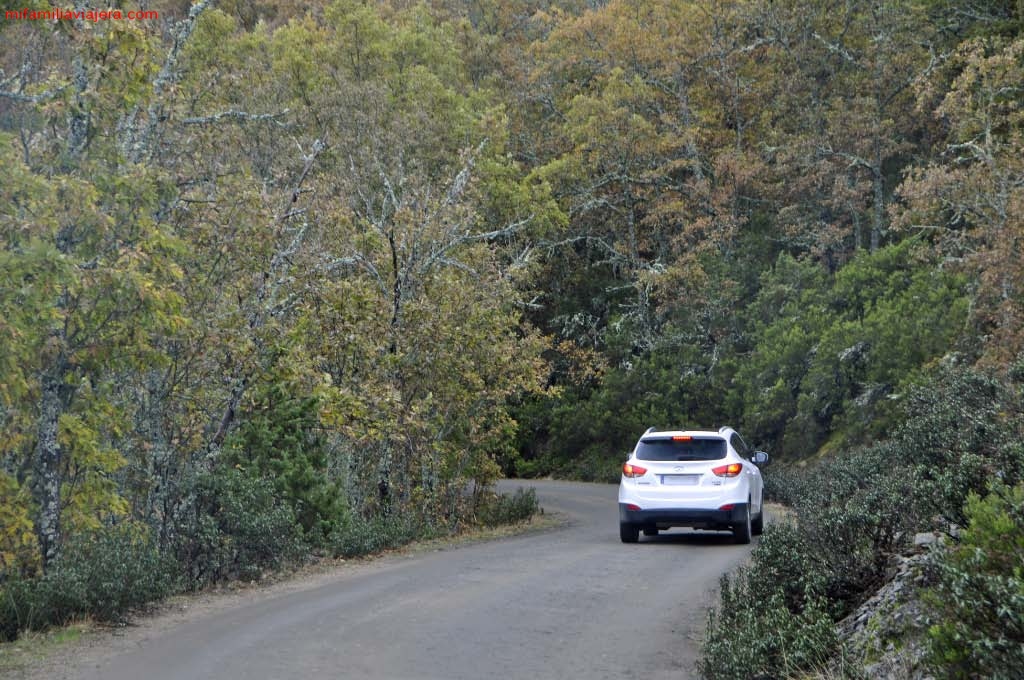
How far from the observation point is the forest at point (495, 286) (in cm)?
1075

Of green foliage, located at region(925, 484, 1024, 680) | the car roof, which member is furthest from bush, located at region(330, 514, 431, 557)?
green foliage, located at region(925, 484, 1024, 680)

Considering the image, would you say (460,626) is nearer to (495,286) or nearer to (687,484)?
(687,484)

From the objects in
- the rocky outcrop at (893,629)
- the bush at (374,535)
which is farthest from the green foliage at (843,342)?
the rocky outcrop at (893,629)

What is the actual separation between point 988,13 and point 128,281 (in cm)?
3220

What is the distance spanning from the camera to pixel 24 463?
519 inches

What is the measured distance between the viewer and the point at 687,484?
17359 millimetres

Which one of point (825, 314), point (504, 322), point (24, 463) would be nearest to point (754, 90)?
point (825, 314)

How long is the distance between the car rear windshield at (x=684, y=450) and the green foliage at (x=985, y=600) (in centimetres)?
1161

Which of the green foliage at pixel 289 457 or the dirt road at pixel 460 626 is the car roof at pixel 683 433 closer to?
the dirt road at pixel 460 626

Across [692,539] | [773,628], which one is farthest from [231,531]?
[773,628]

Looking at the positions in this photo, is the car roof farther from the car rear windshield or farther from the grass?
the grass

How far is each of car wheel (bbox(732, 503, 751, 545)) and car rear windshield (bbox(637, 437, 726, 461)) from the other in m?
0.94

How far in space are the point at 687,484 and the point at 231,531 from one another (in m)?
6.75

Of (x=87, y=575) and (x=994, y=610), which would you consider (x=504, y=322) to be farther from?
(x=994, y=610)
